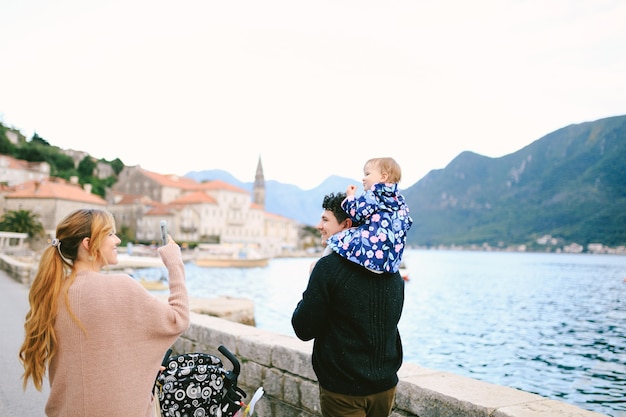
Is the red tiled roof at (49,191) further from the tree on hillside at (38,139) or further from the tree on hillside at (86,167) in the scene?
the tree on hillside at (38,139)

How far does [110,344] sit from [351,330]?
1017 mm

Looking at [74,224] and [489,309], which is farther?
[489,309]

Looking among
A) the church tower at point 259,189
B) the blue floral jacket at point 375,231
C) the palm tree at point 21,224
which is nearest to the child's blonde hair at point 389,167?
the blue floral jacket at point 375,231

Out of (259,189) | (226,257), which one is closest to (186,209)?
(226,257)

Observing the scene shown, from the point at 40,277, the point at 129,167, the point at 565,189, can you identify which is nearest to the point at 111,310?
the point at 40,277

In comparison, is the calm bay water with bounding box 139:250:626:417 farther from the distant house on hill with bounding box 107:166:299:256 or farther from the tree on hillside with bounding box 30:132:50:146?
the tree on hillside with bounding box 30:132:50:146

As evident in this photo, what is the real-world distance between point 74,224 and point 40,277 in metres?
0.25

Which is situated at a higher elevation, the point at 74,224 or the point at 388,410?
the point at 74,224

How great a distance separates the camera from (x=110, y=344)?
222 centimetres

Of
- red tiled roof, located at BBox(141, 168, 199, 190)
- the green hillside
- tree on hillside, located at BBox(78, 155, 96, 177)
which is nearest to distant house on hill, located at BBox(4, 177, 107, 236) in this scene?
tree on hillside, located at BBox(78, 155, 96, 177)

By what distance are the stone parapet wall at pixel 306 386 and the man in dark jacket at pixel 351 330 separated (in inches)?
34.3

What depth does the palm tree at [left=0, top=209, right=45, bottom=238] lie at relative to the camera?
68.2 meters

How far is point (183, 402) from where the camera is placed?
274cm

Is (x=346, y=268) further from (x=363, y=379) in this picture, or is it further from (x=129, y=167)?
(x=129, y=167)
